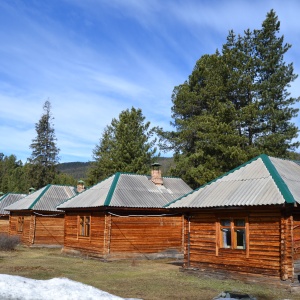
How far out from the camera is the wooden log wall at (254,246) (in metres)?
13.6

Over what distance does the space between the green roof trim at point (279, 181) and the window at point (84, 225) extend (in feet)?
37.2

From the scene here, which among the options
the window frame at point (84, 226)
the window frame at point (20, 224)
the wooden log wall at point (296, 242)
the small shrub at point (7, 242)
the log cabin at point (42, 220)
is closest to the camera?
the wooden log wall at point (296, 242)

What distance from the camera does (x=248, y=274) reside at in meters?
14.5

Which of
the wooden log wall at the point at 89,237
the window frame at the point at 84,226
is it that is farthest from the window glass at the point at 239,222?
the window frame at the point at 84,226

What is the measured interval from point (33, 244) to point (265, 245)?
20539mm

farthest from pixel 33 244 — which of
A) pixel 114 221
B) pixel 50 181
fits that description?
pixel 50 181

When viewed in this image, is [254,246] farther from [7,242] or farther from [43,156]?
[43,156]

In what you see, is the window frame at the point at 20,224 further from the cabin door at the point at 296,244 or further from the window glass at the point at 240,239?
the cabin door at the point at 296,244

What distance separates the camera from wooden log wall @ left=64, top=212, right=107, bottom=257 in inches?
853

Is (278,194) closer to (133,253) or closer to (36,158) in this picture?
(133,253)

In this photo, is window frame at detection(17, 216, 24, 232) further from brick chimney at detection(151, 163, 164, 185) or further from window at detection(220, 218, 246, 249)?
window at detection(220, 218, 246, 249)

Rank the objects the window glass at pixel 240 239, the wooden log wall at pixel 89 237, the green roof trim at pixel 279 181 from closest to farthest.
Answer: the green roof trim at pixel 279 181 < the window glass at pixel 240 239 < the wooden log wall at pixel 89 237

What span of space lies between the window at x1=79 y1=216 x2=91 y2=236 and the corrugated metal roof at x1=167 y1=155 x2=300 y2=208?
7556 millimetres

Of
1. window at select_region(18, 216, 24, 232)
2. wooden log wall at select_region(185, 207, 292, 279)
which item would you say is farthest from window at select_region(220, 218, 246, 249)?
window at select_region(18, 216, 24, 232)
